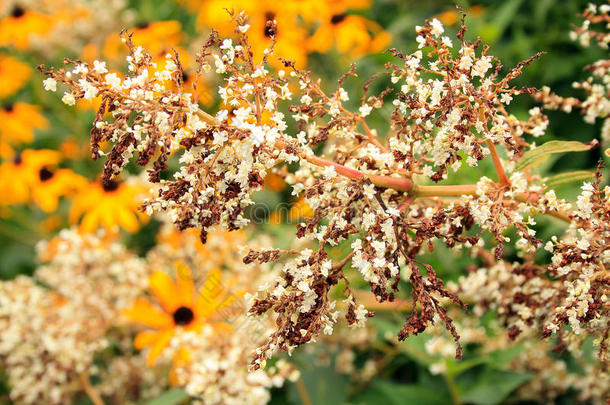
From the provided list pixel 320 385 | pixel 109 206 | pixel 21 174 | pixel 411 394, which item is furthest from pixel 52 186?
pixel 411 394

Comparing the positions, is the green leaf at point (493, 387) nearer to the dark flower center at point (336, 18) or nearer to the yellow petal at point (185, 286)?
the yellow petal at point (185, 286)

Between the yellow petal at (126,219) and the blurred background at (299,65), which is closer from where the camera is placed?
the blurred background at (299,65)

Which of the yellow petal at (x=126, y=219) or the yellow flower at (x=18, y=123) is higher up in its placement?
the yellow flower at (x=18, y=123)

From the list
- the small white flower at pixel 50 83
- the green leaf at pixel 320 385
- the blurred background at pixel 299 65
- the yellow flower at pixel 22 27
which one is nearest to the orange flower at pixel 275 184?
the blurred background at pixel 299 65

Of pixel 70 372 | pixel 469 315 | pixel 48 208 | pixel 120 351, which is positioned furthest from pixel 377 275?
pixel 48 208

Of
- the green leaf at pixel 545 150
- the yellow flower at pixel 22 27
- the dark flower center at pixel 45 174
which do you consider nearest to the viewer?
the green leaf at pixel 545 150

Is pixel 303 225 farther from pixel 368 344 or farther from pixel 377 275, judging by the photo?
pixel 368 344

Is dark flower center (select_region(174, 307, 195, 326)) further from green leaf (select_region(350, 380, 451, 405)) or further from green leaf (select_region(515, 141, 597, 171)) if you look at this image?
green leaf (select_region(515, 141, 597, 171))

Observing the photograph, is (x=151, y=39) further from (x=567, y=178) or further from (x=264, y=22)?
(x=567, y=178)
